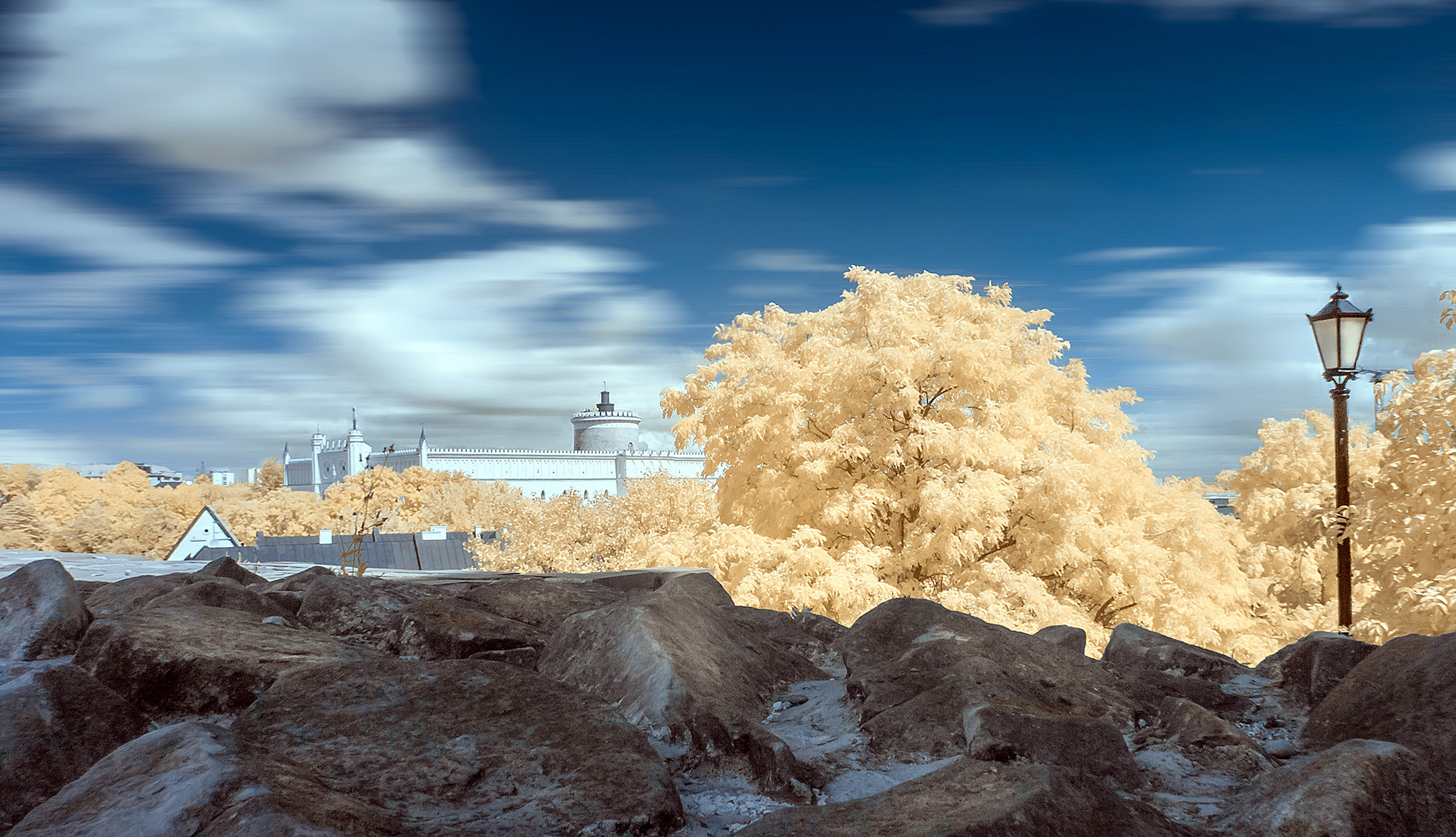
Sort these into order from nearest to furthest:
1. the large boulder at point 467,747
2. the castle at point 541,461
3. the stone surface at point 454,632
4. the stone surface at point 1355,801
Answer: the stone surface at point 1355,801
the large boulder at point 467,747
the stone surface at point 454,632
the castle at point 541,461

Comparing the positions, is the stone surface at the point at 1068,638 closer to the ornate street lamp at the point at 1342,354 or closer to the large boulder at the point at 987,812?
the large boulder at the point at 987,812

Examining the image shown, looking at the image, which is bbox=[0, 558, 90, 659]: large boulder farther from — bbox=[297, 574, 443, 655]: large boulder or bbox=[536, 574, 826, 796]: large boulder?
bbox=[536, 574, 826, 796]: large boulder

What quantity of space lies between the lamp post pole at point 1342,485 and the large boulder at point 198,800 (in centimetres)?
926

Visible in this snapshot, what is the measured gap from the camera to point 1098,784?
143cm

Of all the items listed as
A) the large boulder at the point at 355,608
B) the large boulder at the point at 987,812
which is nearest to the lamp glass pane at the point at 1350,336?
the large boulder at the point at 987,812

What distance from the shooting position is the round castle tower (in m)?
93.2

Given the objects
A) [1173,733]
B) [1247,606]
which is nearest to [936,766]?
[1173,733]

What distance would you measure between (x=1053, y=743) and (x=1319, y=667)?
1126 mm

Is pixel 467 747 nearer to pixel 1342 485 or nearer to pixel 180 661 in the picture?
pixel 180 661

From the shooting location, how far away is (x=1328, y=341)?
824 centimetres

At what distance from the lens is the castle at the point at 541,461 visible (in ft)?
263

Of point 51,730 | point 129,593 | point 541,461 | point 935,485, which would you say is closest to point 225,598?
point 129,593

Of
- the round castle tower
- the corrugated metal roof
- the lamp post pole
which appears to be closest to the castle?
the round castle tower

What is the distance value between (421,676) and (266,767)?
0.49 meters
